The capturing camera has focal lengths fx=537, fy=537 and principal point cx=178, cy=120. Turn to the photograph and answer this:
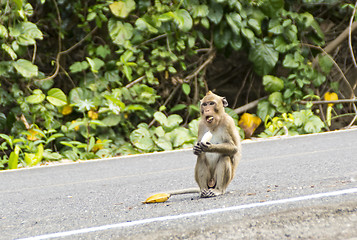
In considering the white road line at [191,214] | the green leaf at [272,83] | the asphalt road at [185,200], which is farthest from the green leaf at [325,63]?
the white road line at [191,214]

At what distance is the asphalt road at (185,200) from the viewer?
2.77 m

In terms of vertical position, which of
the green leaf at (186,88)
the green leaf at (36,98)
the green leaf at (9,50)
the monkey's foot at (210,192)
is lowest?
the green leaf at (186,88)

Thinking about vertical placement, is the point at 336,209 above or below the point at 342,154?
above

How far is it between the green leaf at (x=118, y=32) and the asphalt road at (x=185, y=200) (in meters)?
2.40

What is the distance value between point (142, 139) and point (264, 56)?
270cm

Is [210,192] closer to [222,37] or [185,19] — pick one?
[185,19]

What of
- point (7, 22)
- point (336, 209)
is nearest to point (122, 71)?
point (7, 22)

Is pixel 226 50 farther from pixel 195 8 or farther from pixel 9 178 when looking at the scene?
pixel 9 178

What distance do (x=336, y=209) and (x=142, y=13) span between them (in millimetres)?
6570

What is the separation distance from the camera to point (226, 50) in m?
9.65

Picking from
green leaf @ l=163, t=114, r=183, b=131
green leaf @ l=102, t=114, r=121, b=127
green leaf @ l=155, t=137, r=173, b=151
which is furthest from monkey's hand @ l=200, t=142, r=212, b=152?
green leaf @ l=102, t=114, r=121, b=127

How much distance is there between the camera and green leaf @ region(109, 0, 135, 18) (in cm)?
857

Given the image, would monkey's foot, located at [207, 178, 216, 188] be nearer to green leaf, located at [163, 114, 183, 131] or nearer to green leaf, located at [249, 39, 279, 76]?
green leaf, located at [163, 114, 183, 131]

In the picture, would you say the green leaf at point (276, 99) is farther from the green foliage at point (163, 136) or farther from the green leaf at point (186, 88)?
the green foliage at point (163, 136)
